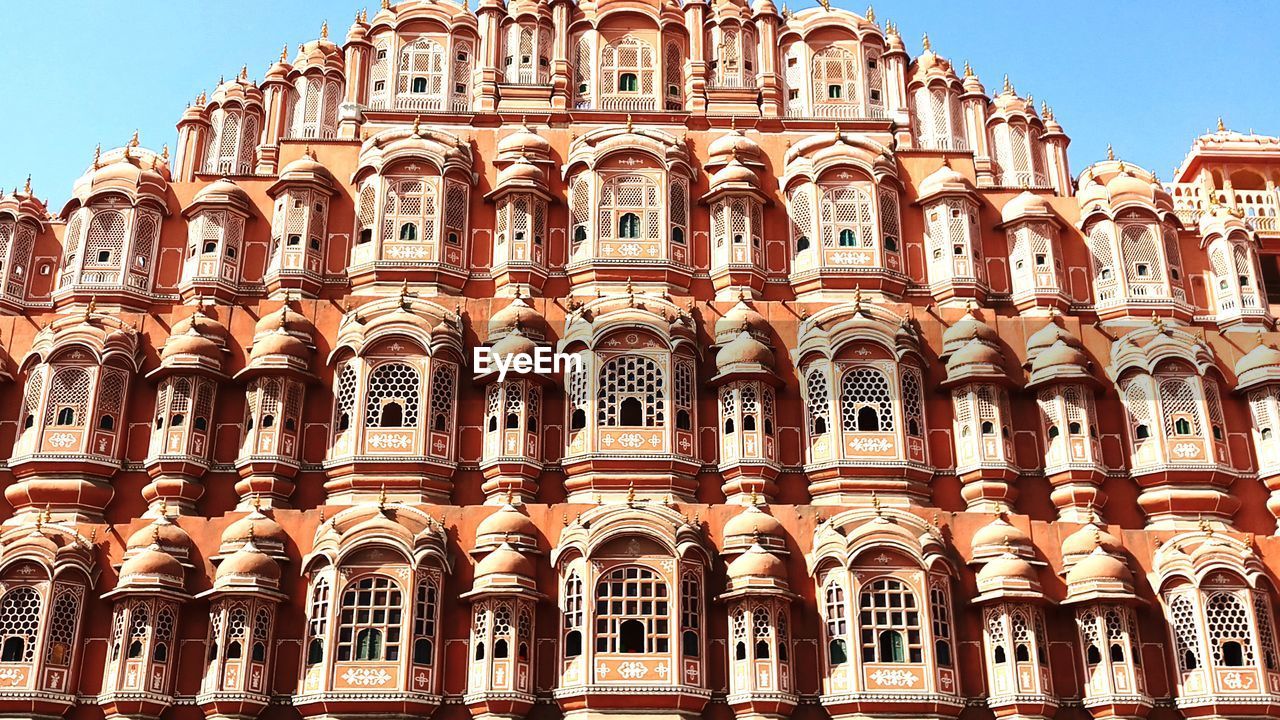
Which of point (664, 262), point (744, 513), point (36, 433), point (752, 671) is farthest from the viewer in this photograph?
point (664, 262)

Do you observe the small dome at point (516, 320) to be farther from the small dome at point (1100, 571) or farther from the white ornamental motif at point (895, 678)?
the small dome at point (1100, 571)

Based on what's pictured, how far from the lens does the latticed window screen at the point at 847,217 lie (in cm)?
3400

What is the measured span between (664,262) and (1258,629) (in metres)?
15.7

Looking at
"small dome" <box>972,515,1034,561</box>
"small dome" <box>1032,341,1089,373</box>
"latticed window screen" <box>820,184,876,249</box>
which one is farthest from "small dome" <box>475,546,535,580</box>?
"small dome" <box>1032,341,1089,373</box>

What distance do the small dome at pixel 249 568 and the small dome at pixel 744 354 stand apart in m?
10.7

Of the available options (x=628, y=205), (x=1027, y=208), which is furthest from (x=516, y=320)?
(x=1027, y=208)

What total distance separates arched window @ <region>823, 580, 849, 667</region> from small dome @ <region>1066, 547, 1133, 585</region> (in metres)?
4.77

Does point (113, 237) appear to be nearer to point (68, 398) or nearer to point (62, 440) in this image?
point (68, 398)

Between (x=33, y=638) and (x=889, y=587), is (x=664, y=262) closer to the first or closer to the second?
(x=889, y=587)

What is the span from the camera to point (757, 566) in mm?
26266

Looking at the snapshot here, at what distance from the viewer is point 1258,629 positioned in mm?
26750

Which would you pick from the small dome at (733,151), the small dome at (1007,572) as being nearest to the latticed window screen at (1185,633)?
the small dome at (1007,572)

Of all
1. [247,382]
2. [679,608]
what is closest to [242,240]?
[247,382]

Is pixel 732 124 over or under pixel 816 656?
over
